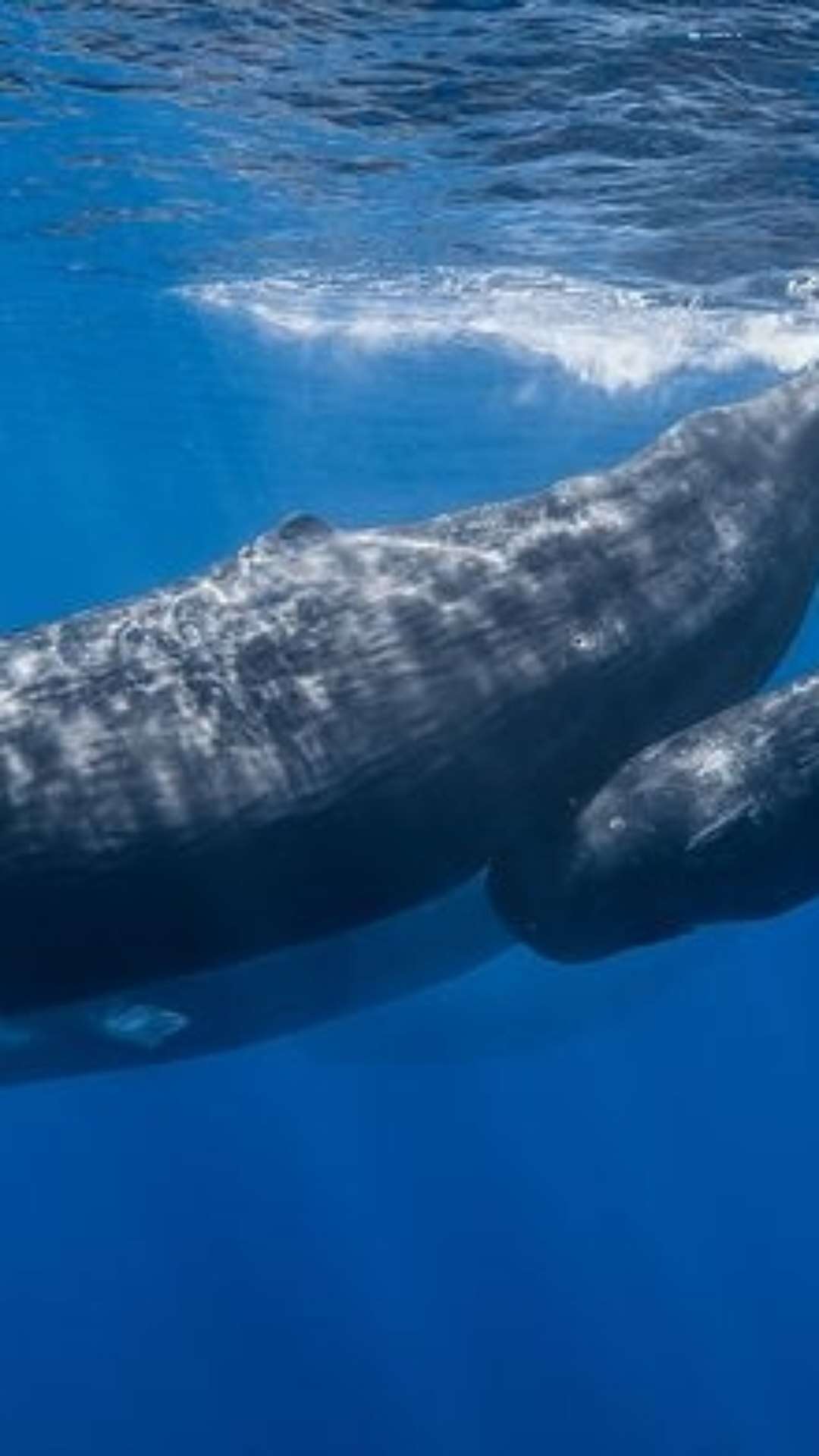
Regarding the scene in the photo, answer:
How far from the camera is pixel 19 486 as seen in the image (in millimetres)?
81000

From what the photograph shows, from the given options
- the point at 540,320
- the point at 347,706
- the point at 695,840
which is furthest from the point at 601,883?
the point at 540,320

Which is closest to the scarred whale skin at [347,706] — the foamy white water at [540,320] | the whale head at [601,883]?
the whale head at [601,883]

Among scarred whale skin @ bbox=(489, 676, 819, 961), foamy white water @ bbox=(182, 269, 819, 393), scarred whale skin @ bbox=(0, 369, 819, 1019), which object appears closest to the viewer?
scarred whale skin @ bbox=(0, 369, 819, 1019)

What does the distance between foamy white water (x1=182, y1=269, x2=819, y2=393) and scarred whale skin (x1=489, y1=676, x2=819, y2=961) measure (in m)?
16.3

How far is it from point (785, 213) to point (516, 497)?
11918 mm

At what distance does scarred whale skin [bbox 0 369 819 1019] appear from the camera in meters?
7.89

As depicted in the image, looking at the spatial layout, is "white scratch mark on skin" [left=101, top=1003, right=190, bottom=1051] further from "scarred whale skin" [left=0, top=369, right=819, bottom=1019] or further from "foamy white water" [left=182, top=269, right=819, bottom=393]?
"foamy white water" [left=182, top=269, right=819, bottom=393]

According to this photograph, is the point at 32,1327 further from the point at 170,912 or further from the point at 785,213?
the point at 170,912

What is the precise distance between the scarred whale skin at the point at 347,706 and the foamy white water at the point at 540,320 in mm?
15415

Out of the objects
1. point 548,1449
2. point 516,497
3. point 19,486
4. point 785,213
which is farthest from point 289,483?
point 516,497

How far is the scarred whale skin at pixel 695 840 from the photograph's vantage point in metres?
8.18

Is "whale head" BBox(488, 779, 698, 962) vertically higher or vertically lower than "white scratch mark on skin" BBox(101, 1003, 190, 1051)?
higher

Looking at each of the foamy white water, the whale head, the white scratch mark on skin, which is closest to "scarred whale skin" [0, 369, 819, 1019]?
the whale head

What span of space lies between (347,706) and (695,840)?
1831 mm
